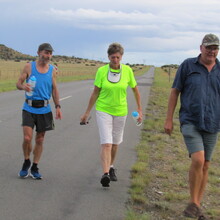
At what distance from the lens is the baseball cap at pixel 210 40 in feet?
15.9

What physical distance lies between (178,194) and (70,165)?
205cm

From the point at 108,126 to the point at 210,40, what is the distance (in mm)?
1915

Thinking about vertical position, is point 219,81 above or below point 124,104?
above

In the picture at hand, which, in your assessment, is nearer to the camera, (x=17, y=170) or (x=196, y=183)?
(x=196, y=183)

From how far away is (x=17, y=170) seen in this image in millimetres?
6637

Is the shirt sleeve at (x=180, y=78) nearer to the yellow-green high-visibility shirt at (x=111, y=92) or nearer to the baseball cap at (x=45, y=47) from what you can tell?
the yellow-green high-visibility shirt at (x=111, y=92)

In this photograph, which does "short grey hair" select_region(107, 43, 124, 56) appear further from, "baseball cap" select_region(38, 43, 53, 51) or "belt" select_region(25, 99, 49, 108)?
"belt" select_region(25, 99, 49, 108)

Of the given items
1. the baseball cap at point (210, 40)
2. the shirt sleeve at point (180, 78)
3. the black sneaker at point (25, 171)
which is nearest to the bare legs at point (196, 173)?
the shirt sleeve at point (180, 78)

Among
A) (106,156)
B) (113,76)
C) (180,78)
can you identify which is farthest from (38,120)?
(180,78)

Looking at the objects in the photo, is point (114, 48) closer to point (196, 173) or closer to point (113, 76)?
point (113, 76)

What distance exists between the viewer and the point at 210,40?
192 inches

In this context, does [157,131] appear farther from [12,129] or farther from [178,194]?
[178,194]

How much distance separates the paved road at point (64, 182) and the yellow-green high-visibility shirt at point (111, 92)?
1.09 metres

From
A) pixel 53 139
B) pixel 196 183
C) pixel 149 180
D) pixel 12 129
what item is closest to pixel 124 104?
pixel 149 180
